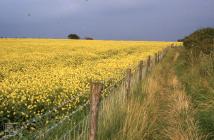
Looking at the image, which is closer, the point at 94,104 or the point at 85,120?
the point at 94,104

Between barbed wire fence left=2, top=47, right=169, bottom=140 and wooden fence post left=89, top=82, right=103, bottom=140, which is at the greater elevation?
wooden fence post left=89, top=82, right=103, bottom=140

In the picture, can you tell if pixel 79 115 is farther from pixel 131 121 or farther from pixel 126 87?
pixel 131 121

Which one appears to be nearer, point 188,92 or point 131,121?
point 131,121

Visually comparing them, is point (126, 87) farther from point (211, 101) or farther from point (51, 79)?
point (51, 79)

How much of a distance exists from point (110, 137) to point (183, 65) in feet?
43.0

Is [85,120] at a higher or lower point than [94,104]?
lower

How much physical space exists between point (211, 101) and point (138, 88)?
340 cm

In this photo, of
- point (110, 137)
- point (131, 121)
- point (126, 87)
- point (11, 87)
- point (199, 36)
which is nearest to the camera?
point (110, 137)

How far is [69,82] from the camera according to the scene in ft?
34.7

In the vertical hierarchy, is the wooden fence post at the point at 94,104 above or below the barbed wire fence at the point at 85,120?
above

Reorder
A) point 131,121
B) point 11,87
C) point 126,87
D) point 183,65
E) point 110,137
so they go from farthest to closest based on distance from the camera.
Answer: point 183,65
point 11,87
point 126,87
point 131,121
point 110,137

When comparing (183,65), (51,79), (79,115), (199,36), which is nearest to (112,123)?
(79,115)

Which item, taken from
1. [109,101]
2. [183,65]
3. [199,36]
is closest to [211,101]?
[109,101]

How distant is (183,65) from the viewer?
1806cm
